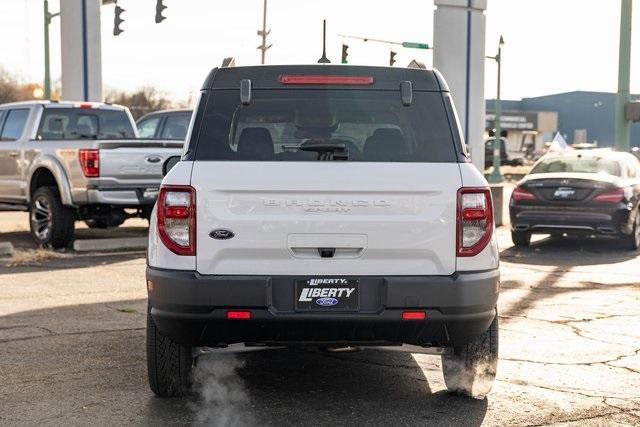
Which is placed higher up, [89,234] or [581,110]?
[581,110]

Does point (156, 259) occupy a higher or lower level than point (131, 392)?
higher

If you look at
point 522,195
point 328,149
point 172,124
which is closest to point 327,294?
point 328,149

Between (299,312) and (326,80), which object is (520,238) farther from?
(299,312)

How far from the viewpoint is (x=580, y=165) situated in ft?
48.3

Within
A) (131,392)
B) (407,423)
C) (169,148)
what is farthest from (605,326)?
(169,148)

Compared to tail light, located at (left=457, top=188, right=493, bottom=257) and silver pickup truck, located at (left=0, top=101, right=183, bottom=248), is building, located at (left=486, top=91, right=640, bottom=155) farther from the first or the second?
tail light, located at (left=457, top=188, right=493, bottom=257)

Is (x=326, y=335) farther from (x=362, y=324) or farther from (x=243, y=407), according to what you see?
(x=243, y=407)

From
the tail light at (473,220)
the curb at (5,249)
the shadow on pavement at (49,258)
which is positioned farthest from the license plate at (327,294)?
the curb at (5,249)

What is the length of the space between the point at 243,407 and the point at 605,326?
3.90 m

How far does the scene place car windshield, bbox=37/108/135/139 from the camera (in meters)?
14.0

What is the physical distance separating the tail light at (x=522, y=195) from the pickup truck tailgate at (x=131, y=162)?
4.96 metres

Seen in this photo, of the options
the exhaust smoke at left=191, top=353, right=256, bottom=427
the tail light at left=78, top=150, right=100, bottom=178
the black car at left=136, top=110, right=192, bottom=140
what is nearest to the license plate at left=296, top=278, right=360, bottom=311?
the exhaust smoke at left=191, top=353, right=256, bottom=427

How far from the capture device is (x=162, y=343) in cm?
541

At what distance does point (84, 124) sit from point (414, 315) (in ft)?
34.1
